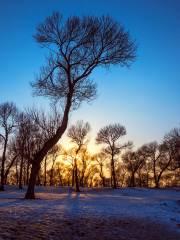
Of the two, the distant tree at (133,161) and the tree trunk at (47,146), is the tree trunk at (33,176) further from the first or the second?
the distant tree at (133,161)

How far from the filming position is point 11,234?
7.24 meters

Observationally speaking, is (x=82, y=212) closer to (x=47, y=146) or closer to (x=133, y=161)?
(x=47, y=146)

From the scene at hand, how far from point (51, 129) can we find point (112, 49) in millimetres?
11399

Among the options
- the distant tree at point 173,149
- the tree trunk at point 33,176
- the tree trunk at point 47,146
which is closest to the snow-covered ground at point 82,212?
the tree trunk at point 33,176

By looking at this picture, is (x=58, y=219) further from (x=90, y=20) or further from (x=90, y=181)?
(x=90, y=181)

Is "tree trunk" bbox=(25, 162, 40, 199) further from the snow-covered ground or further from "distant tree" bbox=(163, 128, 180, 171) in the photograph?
"distant tree" bbox=(163, 128, 180, 171)

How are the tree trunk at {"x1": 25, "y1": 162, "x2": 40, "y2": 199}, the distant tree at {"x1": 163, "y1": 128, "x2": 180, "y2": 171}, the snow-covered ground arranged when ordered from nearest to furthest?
1. the snow-covered ground
2. the tree trunk at {"x1": 25, "y1": 162, "x2": 40, "y2": 199}
3. the distant tree at {"x1": 163, "y1": 128, "x2": 180, "y2": 171}

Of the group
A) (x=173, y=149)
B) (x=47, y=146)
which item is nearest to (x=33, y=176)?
(x=47, y=146)

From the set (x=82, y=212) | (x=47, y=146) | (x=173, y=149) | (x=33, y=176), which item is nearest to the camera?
(x=82, y=212)

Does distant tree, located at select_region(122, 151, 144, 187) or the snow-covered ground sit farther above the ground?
distant tree, located at select_region(122, 151, 144, 187)

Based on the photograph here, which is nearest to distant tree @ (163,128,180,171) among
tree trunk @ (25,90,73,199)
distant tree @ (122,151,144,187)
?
distant tree @ (122,151,144,187)

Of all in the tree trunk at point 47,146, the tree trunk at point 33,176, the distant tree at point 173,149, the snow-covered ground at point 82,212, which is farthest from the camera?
the distant tree at point 173,149

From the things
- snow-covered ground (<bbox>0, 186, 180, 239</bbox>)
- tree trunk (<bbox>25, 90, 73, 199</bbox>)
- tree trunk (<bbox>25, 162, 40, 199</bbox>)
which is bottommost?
snow-covered ground (<bbox>0, 186, 180, 239</bbox>)

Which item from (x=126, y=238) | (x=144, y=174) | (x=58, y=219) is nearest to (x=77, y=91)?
(x=58, y=219)
